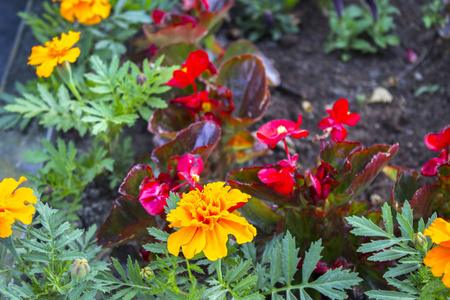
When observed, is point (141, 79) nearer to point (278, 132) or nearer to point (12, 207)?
point (278, 132)

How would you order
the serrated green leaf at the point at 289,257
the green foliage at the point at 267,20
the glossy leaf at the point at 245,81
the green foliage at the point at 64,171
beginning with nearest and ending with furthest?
the serrated green leaf at the point at 289,257 < the green foliage at the point at 64,171 < the glossy leaf at the point at 245,81 < the green foliage at the point at 267,20

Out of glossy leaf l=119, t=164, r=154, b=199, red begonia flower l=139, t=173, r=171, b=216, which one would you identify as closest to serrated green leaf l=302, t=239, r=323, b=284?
red begonia flower l=139, t=173, r=171, b=216

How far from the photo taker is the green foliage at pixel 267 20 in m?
2.40

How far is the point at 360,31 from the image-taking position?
2279 mm

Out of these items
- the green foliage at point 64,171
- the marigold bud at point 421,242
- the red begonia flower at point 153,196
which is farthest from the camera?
the green foliage at point 64,171

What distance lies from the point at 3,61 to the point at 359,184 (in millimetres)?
1963

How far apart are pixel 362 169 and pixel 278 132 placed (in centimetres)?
30

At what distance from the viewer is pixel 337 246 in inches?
52.4

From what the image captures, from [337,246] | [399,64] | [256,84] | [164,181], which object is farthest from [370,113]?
[164,181]

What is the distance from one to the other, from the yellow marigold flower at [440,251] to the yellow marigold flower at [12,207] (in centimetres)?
78

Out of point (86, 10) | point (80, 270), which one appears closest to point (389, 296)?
point (80, 270)

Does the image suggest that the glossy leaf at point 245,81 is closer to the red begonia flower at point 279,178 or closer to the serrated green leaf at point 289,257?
the red begonia flower at point 279,178

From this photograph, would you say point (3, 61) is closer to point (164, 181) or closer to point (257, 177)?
point (164, 181)

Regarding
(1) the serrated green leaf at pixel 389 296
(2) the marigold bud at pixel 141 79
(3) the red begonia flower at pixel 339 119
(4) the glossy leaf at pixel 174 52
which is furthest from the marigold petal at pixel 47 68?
(1) the serrated green leaf at pixel 389 296
